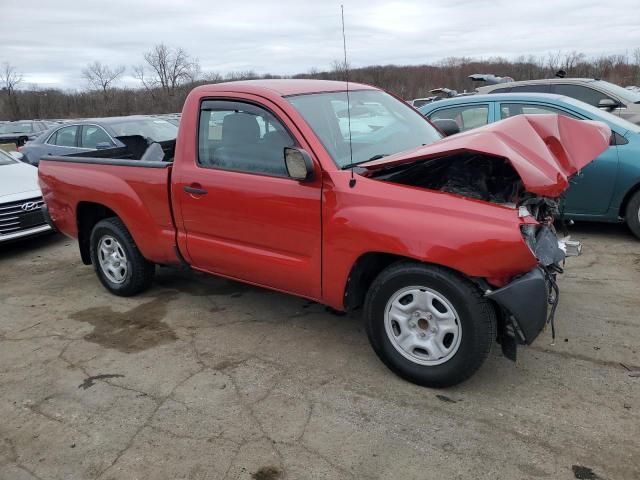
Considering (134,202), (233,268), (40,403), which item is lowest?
(40,403)

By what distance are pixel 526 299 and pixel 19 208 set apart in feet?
20.6

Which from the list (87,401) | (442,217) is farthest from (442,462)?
(87,401)

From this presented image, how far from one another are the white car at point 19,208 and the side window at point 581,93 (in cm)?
749

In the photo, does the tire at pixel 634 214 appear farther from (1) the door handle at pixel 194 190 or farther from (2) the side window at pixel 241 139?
A: (1) the door handle at pixel 194 190

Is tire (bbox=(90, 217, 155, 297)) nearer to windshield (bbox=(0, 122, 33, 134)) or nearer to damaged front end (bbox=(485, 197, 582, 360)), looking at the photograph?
damaged front end (bbox=(485, 197, 582, 360))

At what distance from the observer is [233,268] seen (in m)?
4.09

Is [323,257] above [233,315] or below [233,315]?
above

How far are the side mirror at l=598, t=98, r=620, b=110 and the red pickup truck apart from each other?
15.6 ft

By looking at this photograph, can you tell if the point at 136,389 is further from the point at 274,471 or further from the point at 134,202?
the point at 134,202

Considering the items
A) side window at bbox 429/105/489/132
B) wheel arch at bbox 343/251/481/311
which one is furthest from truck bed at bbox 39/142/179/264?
side window at bbox 429/105/489/132

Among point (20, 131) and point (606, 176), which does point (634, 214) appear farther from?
point (20, 131)

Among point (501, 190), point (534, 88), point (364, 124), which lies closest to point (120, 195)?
point (364, 124)

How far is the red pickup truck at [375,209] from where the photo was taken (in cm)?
297

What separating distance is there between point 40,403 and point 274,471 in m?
1.67
